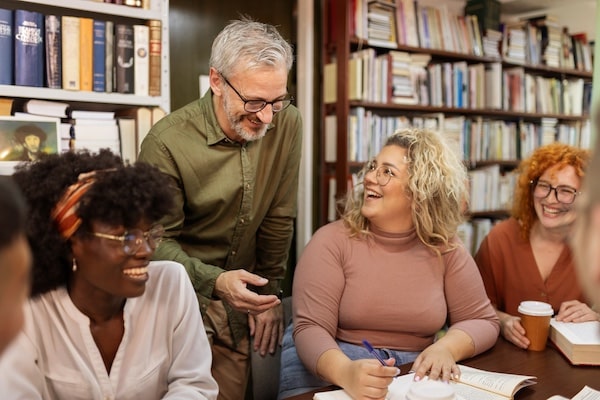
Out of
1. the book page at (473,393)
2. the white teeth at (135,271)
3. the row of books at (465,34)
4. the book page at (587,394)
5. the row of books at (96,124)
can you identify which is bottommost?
the book page at (587,394)

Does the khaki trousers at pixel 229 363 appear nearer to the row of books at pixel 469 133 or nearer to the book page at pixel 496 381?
the book page at pixel 496 381

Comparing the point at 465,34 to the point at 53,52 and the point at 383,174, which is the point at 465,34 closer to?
the point at 383,174

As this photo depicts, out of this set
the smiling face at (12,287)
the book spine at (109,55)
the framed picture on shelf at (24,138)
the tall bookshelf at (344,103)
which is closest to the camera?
the smiling face at (12,287)

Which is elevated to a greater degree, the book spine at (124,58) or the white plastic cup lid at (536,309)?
the book spine at (124,58)

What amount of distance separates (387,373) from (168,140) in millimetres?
1024

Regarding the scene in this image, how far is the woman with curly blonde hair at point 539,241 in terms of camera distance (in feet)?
6.84

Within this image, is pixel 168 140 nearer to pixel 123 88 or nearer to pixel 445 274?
pixel 123 88

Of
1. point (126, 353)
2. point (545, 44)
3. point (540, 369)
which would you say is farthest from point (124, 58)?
point (545, 44)

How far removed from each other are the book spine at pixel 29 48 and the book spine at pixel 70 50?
0.08 meters

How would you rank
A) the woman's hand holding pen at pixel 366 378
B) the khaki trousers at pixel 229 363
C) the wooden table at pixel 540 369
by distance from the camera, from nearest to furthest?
the woman's hand holding pen at pixel 366 378 < the wooden table at pixel 540 369 < the khaki trousers at pixel 229 363

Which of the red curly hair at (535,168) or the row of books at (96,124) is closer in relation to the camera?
the red curly hair at (535,168)

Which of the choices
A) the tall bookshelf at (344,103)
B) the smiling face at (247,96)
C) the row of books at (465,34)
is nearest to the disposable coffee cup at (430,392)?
the smiling face at (247,96)

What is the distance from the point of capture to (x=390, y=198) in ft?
6.21

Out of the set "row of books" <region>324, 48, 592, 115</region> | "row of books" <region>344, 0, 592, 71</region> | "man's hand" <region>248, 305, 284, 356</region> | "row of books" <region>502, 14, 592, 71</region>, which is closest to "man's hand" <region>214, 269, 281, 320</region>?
"man's hand" <region>248, 305, 284, 356</region>
